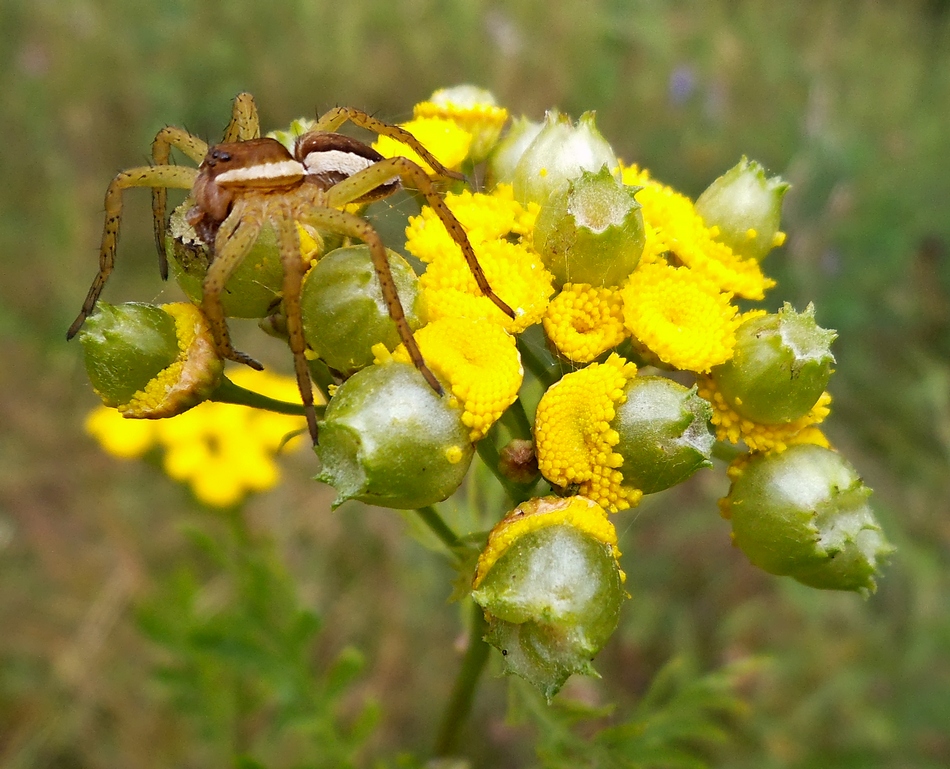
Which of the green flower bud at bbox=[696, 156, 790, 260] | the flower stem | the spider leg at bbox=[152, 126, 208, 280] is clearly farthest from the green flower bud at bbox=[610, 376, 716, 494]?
the spider leg at bbox=[152, 126, 208, 280]

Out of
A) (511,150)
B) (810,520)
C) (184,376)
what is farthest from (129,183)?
(810,520)

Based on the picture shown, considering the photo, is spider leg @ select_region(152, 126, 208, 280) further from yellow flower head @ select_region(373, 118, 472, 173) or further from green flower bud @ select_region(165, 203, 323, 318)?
yellow flower head @ select_region(373, 118, 472, 173)

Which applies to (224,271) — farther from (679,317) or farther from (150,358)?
(679,317)

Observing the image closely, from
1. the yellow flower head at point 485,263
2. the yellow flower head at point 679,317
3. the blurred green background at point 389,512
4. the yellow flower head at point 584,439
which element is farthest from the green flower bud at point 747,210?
the blurred green background at point 389,512

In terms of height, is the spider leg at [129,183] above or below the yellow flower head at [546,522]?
above

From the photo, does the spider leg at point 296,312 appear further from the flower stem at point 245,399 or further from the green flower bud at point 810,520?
the green flower bud at point 810,520

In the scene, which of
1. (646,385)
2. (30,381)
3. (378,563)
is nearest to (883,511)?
(378,563)
